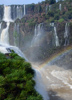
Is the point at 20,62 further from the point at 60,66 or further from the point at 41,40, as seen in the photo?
the point at 41,40

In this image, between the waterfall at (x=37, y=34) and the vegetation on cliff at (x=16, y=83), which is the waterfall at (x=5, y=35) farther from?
the vegetation on cliff at (x=16, y=83)

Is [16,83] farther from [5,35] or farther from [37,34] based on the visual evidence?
[5,35]

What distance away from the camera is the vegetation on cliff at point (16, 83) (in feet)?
18.9

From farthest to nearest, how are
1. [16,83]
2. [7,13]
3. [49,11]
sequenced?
[7,13] < [49,11] < [16,83]

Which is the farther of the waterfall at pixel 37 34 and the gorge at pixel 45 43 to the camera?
the waterfall at pixel 37 34

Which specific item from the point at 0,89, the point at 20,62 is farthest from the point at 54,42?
the point at 0,89

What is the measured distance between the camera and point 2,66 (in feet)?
22.0

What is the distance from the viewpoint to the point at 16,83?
6.16m

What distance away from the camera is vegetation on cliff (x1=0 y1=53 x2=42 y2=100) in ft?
18.9

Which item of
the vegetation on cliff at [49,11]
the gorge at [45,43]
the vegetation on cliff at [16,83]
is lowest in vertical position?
the vegetation on cliff at [16,83]

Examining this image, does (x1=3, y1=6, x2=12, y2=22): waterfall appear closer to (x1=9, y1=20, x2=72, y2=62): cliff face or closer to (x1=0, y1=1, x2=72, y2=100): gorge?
(x1=0, y1=1, x2=72, y2=100): gorge

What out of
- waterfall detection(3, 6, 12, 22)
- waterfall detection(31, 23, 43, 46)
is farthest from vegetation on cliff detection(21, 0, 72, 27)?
waterfall detection(31, 23, 43, 46)

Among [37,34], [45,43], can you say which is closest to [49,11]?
[37,34]

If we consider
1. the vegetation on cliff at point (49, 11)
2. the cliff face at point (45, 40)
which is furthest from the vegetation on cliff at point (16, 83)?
the vegetation on cliff at point (49, 11)
